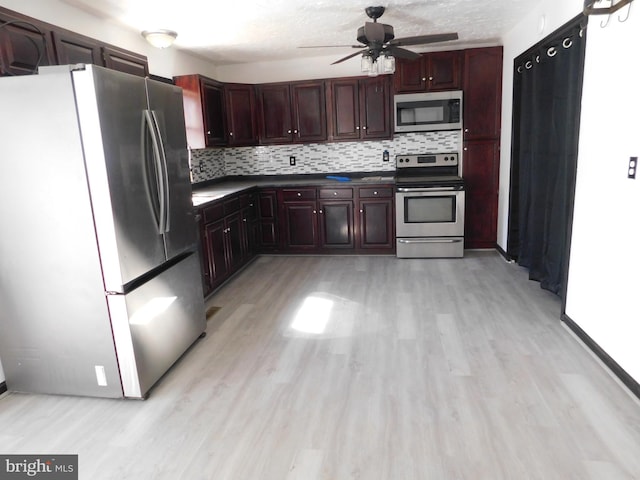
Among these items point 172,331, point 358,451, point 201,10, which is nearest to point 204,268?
point 172,331

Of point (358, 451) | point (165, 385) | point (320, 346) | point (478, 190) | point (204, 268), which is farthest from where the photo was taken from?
point (478, 190)

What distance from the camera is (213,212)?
4.10 m

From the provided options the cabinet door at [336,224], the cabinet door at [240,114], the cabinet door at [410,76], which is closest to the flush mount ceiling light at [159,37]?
the cabinet door at [240,114]

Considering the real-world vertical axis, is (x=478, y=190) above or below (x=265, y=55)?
below

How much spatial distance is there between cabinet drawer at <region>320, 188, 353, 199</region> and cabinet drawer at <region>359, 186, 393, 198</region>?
0.14 meters

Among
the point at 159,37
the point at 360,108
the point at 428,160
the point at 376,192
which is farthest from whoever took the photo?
the point at 428,160

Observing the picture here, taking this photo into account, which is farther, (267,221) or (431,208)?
(267,221)

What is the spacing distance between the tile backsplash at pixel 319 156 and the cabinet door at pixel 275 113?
274 mm

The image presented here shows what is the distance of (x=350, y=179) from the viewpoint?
535cm

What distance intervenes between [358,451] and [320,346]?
108cm

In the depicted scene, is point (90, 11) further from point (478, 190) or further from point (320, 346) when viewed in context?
point (478, 190)

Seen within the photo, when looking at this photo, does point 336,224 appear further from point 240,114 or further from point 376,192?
point 240,114

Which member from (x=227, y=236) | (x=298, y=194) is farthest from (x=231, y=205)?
(x=298, y=194)

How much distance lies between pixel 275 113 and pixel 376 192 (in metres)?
1.61
